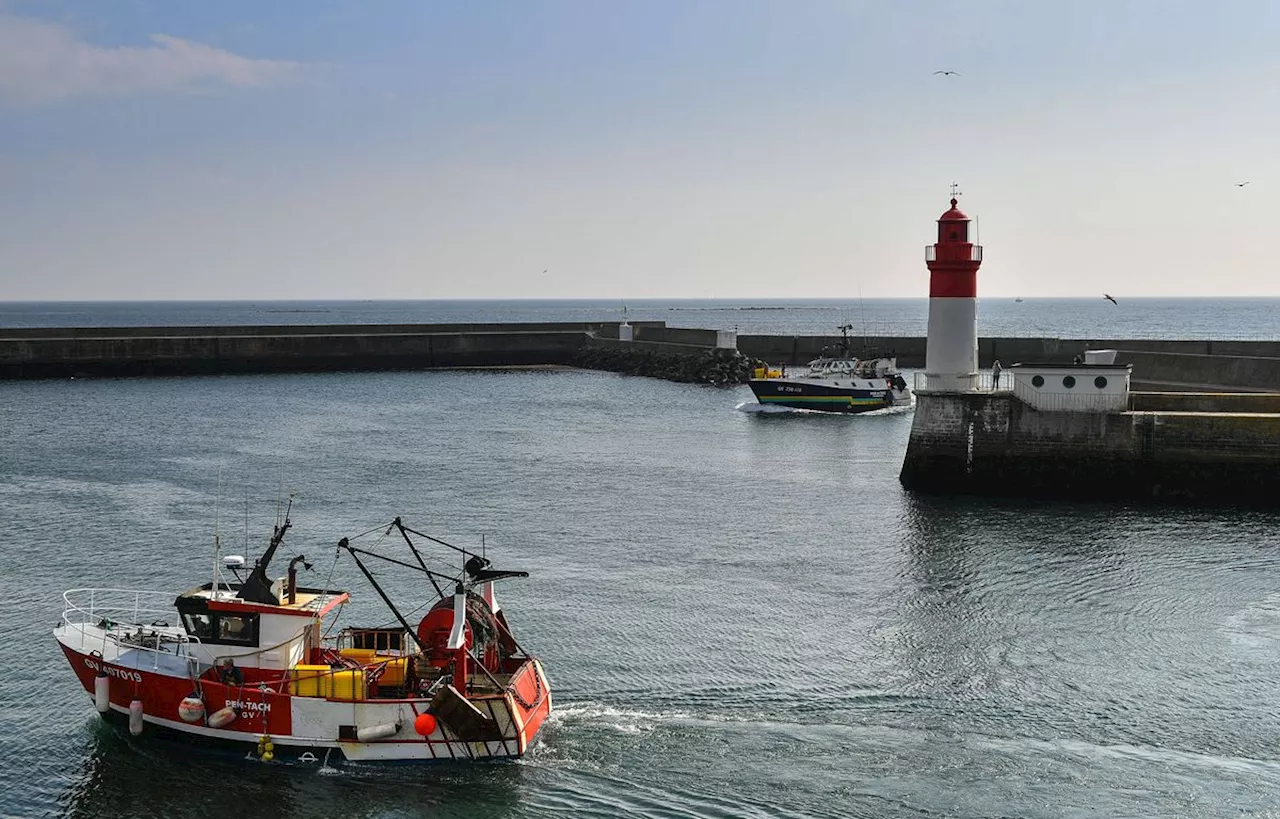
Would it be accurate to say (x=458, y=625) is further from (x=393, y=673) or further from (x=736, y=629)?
(x=736, y=629)

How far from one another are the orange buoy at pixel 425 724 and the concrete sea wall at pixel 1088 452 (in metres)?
21.2

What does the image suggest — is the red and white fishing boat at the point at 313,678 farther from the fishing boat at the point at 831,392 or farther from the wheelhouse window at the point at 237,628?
the fishing boat at the point at 831,392

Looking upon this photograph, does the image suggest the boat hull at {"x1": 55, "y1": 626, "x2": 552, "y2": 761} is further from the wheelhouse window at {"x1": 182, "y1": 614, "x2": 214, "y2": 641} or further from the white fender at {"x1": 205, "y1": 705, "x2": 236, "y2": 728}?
the wheelhouse window at {"x1": 182, "y1": 614, "x2": 214, "y2": 641}

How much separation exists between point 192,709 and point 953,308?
78.8 feet

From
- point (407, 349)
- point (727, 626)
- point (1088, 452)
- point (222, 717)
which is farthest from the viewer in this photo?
point (407, 349)

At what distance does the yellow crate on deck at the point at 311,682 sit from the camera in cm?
1658

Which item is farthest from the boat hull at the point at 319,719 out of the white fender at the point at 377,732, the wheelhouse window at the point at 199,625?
the wheelhouse window at the point at 199,625

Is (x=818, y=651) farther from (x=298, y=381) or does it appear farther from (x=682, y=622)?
(x=298, y=381)

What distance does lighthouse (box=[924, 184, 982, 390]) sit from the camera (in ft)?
113

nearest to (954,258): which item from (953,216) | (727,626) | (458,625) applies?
(953,216)

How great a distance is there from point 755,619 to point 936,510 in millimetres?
11379

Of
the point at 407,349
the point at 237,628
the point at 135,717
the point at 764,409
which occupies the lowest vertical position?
the point at 135,717

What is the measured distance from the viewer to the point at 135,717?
673 inches

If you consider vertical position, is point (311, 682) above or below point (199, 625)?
below
